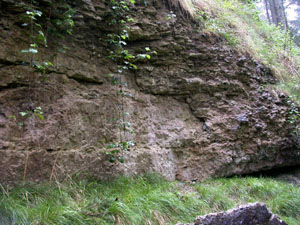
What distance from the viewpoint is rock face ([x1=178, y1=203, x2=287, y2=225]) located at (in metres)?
2.00

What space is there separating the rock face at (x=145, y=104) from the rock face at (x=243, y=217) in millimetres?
1977

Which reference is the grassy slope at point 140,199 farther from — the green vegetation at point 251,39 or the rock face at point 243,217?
the rock face at point 243,217

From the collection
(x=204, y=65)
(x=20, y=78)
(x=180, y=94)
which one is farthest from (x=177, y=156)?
(x=20, y=78)

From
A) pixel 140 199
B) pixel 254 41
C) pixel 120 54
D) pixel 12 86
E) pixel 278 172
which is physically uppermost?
pixel 12 86

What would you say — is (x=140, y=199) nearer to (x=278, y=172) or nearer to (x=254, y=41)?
(x=278, y=172)

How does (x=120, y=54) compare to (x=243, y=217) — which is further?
(x=120, y=54)

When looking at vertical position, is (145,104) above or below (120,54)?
below

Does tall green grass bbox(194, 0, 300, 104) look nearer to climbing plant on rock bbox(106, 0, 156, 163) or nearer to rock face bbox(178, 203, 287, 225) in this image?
climbing plant on rock bbox(106, 0, 156, 163)

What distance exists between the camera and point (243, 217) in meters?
2.11

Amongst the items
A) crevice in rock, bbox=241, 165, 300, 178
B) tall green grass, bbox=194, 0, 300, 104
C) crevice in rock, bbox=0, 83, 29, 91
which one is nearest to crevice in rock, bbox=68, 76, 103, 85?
crevice in rock, bbox=0, 83, 29, 91

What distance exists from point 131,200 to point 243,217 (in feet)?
4.34

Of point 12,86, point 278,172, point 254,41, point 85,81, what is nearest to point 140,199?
point 85,81

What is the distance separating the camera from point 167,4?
4.88 m

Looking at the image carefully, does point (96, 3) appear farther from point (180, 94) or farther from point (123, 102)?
point (180, 94)
